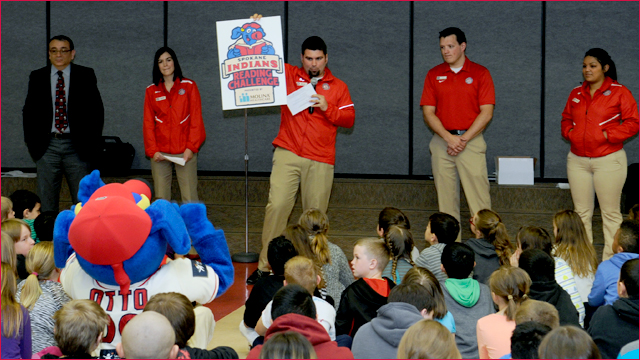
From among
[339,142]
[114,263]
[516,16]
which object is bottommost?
[114,263]

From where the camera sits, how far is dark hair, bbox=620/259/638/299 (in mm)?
2711

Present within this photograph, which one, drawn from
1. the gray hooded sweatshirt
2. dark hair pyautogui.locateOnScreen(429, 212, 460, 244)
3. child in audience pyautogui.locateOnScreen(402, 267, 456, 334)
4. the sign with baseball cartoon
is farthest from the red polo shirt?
the gray hooded sweatshirt

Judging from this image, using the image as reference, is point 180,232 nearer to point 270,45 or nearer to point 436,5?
point 270,45

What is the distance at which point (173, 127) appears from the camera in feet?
19.5

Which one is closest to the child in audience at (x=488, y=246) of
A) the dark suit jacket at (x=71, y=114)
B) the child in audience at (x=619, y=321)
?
the child in audience at (x=619, y=321)

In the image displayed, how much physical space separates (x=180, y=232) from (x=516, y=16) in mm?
5460

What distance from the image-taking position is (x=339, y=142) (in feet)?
24.2

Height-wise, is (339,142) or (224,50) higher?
(224,50)

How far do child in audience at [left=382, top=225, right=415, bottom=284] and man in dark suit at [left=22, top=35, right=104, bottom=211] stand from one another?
311 centimetres

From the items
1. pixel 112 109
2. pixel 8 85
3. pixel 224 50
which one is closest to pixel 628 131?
pixel 224 50

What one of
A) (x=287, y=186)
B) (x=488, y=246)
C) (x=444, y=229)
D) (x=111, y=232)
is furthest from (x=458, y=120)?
(x=111, y=232)

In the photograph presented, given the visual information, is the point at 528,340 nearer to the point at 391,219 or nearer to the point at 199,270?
the point at 199,270

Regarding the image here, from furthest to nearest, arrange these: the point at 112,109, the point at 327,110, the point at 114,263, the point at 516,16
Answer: the point at 112,109 → the point at 516,16 → the point at 327,110 → the point at 114,263

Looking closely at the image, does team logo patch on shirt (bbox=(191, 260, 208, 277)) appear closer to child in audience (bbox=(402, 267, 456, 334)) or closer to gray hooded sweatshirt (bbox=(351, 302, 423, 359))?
gray hooded sweatshirt (bbox=(351, 302, 423, 359))
